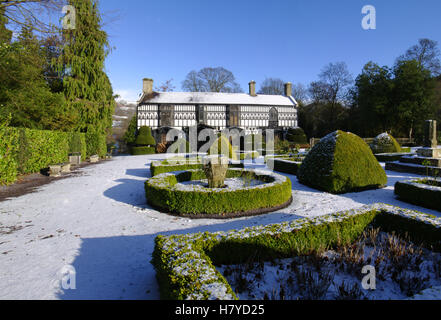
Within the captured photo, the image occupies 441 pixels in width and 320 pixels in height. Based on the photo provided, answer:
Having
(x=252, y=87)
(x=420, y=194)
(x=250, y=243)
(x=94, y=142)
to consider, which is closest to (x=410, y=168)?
(x=420, y=194)

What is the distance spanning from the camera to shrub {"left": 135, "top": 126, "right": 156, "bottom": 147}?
2730cm

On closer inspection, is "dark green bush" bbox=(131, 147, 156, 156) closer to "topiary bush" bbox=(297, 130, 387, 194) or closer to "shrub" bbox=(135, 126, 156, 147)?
"shrub" bbox=(135, 126, 156, 147)

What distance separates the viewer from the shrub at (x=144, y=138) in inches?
1075

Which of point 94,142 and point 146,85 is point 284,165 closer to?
point 94,142

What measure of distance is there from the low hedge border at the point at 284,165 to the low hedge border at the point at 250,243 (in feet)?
23.2

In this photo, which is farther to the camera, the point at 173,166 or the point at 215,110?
the point at 215,110

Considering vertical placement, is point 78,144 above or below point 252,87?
below

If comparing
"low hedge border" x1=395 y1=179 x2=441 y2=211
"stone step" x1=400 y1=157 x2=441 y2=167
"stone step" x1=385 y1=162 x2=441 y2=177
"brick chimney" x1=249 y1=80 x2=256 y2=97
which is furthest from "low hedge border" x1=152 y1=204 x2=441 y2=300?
"brick chimney" x1=249 y1=80 x2=256 y2=97

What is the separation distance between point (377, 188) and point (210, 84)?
38158mm

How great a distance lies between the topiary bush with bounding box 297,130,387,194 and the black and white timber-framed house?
23.3m

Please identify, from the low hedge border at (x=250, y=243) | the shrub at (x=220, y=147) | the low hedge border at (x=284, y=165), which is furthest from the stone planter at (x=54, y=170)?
the low hedge border at (x=284, y=165)

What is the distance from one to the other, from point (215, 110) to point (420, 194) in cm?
2659

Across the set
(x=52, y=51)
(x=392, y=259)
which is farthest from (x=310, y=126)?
(x=392, y=259)

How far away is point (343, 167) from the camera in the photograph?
305 inches
